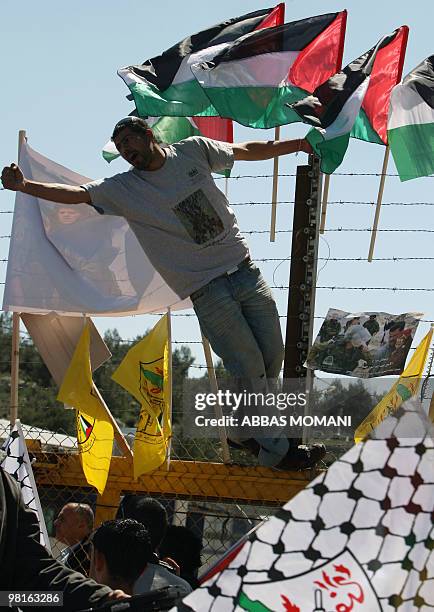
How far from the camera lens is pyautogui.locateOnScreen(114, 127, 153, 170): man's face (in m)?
5.69

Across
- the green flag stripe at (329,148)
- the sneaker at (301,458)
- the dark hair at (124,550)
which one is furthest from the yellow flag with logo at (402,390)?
the dark hair at (124,550)

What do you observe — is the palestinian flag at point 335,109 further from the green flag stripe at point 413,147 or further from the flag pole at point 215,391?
the flag pole at point 215,391

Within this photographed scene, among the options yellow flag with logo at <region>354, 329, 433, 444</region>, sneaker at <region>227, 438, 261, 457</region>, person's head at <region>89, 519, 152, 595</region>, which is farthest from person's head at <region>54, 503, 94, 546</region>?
person's head at <region>89, 519, 152, 595</region>

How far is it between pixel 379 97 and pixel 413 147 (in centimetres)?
40

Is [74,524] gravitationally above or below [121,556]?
below

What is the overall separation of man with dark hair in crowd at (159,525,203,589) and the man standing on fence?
3.11 feet

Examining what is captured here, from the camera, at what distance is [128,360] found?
6578mm

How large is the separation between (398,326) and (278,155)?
1.11 meters

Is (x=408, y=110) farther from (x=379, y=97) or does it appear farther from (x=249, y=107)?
(x=249, y=107)

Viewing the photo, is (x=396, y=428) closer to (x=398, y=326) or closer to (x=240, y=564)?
(x=240, y=564)

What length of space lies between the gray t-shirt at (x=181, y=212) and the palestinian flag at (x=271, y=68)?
2.38ft

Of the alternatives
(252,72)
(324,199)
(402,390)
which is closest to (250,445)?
(402,390)

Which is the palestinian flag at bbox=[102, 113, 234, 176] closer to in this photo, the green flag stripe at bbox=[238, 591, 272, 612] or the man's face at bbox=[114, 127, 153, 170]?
the man's face at bbox=[114, 127, 153, 170]

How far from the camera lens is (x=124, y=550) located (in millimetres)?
3996
